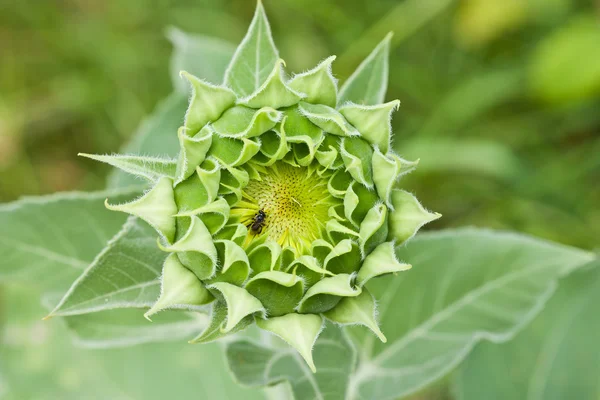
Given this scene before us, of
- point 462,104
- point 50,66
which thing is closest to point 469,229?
point 462,104

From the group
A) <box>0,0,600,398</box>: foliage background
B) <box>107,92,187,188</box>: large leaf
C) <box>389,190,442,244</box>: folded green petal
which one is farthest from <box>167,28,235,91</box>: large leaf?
<box>0,0,600,398</box>: foliage background

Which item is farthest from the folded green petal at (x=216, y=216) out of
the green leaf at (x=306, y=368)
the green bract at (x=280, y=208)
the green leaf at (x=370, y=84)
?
the green leaf at (x=370, y=84)

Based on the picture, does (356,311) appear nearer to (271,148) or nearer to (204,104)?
(271,148)

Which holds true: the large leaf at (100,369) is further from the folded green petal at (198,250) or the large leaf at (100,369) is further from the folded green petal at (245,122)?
the folded green petal at (245,122)

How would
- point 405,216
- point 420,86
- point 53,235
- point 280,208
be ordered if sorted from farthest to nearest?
point 420,86 → point 53,235 → point 280,208 → point 405,216

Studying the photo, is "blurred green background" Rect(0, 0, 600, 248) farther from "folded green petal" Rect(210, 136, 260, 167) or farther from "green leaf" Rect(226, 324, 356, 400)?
"folded green petal" Rect(210, 136, 260, 167)

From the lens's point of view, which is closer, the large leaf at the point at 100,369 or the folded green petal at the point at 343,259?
the folded green petal at the point at 343,259

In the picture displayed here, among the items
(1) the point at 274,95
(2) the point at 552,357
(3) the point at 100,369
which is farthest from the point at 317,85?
(3) the point at 100,369

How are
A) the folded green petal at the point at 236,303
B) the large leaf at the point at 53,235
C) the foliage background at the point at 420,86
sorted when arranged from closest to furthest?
the folded green petal at the point at 236,303, the large leaf at the point at 53,235, the foliage background at the point at 420,86
